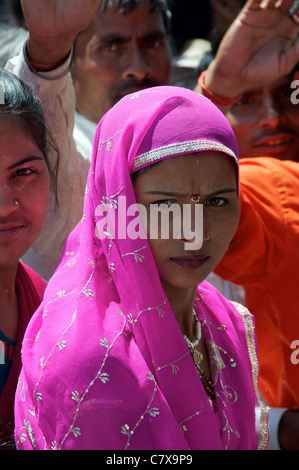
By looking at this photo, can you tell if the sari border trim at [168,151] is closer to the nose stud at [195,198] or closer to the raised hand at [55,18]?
the nose stud at [195,198]

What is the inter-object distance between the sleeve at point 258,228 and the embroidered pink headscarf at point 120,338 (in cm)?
41

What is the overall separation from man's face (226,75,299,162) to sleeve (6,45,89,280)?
740mm

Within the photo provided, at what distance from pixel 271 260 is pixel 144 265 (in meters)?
0.69

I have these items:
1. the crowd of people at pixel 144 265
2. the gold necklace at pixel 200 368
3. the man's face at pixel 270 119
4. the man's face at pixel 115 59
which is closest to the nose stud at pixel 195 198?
the crowd of people at pixel 144 265

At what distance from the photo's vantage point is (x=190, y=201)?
61.0 inches

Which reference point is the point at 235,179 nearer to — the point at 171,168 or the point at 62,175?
the point at 171,168

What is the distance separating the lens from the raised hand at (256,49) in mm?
2496

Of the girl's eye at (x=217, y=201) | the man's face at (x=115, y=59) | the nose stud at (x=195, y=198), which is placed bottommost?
the man's face at (x=115, y=59)

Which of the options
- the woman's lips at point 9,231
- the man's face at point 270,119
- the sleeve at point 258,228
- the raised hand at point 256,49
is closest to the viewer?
the woman's lips at point 9,231

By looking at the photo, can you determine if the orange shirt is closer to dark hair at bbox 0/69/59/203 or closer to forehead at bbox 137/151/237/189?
forehead at bbox 137/151/237/189

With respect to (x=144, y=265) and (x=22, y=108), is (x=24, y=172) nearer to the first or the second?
(x=22, y=108)

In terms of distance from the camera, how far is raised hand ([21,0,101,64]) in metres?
2.09

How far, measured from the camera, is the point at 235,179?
5.41 feet

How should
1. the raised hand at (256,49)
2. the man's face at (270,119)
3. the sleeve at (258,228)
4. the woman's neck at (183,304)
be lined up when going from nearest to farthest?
the woman's neck at (183,304) → the sleeve at (258,228) → the raised hand at (256,49) → the man's face at (270,119)
